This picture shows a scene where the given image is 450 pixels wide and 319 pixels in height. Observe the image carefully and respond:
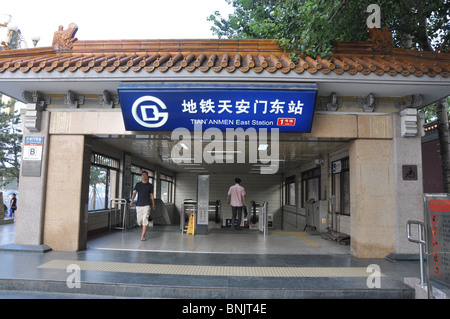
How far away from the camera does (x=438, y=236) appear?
13.7ft

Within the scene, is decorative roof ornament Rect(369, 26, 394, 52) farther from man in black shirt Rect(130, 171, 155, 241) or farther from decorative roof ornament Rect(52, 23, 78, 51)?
decorative roof ornament Rect(52, 23, 78, 51)

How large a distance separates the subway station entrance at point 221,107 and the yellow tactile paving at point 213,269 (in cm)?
129

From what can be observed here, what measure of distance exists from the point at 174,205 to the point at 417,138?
16.7m

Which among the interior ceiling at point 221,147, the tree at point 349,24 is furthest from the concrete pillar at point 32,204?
the tree at point 349,24

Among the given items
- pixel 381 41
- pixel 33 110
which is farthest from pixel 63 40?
pixel 381 41

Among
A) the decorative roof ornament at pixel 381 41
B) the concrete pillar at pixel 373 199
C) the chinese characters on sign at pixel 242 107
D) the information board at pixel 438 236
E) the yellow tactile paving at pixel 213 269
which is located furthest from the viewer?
the decorative roof ornament at pixel 381 41

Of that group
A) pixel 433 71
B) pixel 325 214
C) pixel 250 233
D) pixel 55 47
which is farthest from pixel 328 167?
pixel 55 47

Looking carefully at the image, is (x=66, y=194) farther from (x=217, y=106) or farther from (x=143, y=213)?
(x=217, y=106)

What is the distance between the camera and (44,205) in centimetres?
671

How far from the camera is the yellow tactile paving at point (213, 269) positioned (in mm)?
4980

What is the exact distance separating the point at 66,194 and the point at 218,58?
170 inches

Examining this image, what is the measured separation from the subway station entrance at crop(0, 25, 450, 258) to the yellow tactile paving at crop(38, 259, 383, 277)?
50.6 inches
